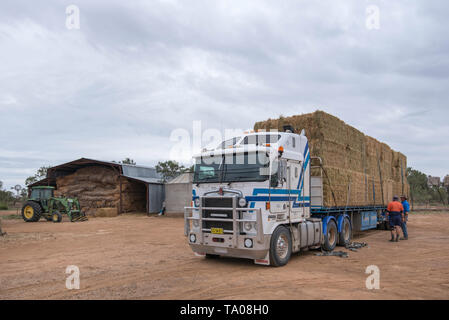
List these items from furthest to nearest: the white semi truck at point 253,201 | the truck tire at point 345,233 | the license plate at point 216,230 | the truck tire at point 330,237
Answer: the truck tire at point 345,233
the truck tire at point 330,237
the license plate at point 216,230
the white semi truck at point 253,201

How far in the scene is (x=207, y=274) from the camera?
8.27m

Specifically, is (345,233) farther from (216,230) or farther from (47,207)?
(47,207)

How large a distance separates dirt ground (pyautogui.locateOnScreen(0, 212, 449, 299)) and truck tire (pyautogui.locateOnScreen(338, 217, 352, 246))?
3.08 feet

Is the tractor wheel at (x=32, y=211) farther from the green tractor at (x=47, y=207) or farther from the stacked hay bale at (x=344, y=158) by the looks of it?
the stacked hay bale at (x=344, y=158)

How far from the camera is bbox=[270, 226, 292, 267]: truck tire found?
884cm

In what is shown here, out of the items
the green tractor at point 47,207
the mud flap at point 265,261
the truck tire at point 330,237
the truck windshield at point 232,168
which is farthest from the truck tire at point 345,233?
the green tractor at point 47,207

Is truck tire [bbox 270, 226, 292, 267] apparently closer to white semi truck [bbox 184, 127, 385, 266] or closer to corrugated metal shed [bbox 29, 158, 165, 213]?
white semi truck [bbox 184, 127, 385, 266]

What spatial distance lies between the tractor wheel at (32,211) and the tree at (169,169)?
47.8ft

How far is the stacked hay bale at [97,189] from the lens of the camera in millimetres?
31406

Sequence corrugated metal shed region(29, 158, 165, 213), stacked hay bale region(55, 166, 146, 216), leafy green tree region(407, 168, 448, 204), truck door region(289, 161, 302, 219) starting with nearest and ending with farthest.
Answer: truck door region(289, 161, 302, 219), corrugated metal shed region(29, 158, 165, 213), stacked hay bale region(55, 166, 146, 216), leafy green tree region(407, 168, 448, 204)

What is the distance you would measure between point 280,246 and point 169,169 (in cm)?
3237

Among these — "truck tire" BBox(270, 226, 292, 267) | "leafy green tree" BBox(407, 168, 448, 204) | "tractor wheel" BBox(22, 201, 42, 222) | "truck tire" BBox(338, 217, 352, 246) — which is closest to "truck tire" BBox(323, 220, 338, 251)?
"truck tire" BBox(338, 217, 352, 246)

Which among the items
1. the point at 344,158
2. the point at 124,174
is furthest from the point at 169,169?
the point at 344,158
